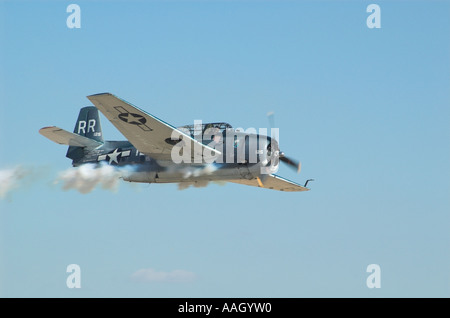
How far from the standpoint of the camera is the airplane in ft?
91.9

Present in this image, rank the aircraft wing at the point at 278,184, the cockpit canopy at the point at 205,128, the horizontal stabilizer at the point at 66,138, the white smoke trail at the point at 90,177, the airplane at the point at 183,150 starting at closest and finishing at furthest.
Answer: the airplane at the point at 183,150 < the cockpit canopy at the point at 205,128 < the horizontal stabilizer at the point at 66,138 < the white smoke trail at the point at 90,177 < the aircraft wing at the point at 278,184

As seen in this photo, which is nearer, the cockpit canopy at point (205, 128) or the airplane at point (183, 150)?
the airplane at point (183, 150)

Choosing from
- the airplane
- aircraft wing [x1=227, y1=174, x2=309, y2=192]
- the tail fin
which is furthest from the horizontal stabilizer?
aircraft wing [x1=227, y1=174, x2=309, y2=192]

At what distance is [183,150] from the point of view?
29.0m

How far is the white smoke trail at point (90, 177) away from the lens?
3116 cm

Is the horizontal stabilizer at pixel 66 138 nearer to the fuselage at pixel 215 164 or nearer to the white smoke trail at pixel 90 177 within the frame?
the white smoke trail at pixel 90 177

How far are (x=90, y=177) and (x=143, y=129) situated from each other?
475 centimetres

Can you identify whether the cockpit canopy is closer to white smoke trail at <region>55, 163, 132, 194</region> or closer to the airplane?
the airplane

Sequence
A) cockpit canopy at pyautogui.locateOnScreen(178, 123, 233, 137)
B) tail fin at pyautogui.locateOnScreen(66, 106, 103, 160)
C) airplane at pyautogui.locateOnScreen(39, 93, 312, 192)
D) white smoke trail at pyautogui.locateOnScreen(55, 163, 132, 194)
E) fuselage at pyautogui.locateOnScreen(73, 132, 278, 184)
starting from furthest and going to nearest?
tail fin at pyautogui.locateOnScreen(66, 106, 103, 160)
white smoke trail at pyautogui.locateOnScreen(55, 163, 132, 194)
cockpit canopy at pyautogui.locateOnScreen(178, 123, 233, 137)
fuselage at pyautogui.locateOnScreen(73, 132, 278, 184)
airplane at pyautogui.locateOnScreen(39, 93, 312, 192)

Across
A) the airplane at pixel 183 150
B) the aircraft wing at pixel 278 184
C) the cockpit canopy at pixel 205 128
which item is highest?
the cockpit canopy at pixel 205 128

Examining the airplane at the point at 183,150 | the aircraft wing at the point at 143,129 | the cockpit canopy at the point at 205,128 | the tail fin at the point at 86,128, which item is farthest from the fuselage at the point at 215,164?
the tail fin at the point at 86,128

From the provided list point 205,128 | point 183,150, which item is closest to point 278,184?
point 205,128

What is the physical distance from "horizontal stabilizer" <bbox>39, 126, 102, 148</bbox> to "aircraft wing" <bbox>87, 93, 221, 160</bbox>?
3367 mm

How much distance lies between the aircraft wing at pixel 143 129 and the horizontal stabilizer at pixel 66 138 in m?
3.37
